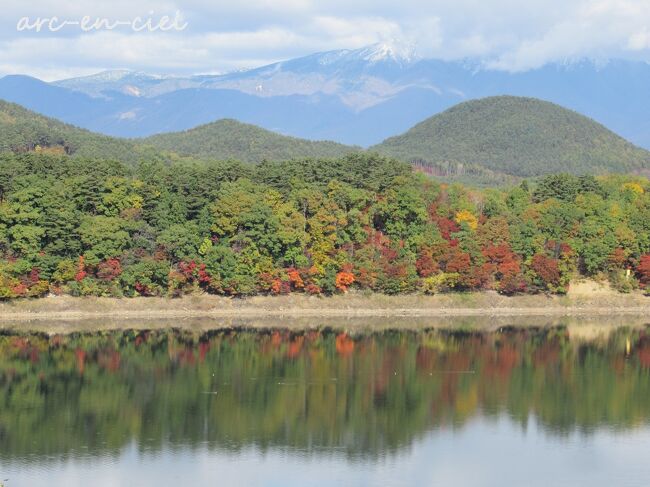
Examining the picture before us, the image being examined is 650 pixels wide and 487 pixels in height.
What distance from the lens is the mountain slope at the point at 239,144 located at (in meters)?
139

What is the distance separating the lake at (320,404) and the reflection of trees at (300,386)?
4.9 inches

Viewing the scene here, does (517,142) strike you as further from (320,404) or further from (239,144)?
(320,404)

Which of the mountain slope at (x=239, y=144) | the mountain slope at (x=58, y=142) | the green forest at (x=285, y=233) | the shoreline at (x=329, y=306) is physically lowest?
the shoreline at (x=329, y=306)

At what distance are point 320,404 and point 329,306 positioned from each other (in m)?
26.9

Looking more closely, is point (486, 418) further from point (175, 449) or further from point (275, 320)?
point (275, 320)

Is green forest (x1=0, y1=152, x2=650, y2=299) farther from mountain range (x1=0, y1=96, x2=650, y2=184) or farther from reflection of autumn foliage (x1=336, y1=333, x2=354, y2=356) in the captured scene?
mountain range (x1=0, y1=96, x2=650, y2=184)

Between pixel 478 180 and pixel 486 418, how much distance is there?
9868cm

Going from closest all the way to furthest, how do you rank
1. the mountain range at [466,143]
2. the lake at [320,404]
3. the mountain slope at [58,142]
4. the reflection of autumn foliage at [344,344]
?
1. the lake at [320,404]
2. the reflection of autumn foliage at [344,344]
3. the mountain slope at [58,142]
4. the mountain range at [466,143]

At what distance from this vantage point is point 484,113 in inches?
6880

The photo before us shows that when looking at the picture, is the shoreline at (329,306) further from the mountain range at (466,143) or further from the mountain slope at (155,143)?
the mountain range at (466,143)

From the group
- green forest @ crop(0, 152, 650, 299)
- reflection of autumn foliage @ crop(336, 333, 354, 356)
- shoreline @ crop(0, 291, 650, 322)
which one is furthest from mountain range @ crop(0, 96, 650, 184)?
reflection of autumn foliage @ crop(336, 333, 354, 356)

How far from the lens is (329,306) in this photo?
72500 millimetres

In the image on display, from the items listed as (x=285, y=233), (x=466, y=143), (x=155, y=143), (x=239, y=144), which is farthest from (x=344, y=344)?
(x=466, y=143)

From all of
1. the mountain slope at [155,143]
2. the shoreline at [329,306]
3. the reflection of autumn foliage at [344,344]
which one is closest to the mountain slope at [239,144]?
the mountain slope at [155,143]
